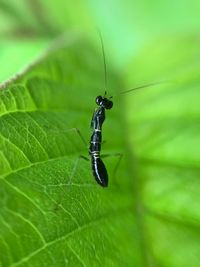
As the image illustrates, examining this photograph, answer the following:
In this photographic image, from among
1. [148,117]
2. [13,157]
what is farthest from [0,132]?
[148,117]

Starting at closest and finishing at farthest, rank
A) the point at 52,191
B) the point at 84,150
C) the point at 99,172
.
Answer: the point at 52,191 → the point at 99,172 → the point at 84,150

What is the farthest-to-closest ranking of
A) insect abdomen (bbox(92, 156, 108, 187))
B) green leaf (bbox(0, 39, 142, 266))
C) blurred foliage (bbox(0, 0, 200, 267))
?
1. insect abdomen (bbox(92, 156, 108, 187))
2. blurred foliage (bbox(0, 0, 200, 267))
3. green leaf (bbox(0, 39, 142, 266))

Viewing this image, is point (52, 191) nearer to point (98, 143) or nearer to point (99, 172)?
point (99, 172)

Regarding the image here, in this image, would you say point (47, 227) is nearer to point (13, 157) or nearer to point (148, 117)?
point (13, 157)

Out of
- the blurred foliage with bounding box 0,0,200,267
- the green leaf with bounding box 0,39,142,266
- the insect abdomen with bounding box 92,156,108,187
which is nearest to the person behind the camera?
the green leaf with bounding box 0,39,142,266

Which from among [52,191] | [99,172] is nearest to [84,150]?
[99,172]

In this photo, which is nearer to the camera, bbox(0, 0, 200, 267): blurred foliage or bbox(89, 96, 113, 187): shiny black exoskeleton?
bbox(0, 0, 200, 267): blurred foliage
